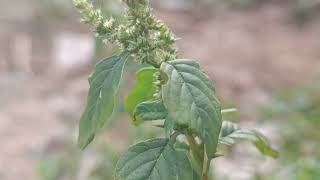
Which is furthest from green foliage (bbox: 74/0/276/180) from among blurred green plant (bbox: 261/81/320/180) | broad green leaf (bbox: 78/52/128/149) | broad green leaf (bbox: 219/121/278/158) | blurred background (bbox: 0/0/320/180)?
blurred green plant (bbox: 261/81/320/180)

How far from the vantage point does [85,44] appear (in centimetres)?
512

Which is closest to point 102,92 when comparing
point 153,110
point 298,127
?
point 153,110

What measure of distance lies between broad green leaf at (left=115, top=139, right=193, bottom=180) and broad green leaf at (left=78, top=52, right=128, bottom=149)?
0.07 meters

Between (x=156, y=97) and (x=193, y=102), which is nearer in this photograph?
(x=193, y=102)

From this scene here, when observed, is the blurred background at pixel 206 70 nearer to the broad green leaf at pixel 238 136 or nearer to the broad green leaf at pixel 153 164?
the broad green leaf at pixel 238 136

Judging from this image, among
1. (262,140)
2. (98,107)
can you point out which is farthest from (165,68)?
(262,140)

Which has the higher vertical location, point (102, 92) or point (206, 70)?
point (102, 92)

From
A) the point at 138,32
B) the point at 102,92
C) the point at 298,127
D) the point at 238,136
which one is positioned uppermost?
the point at 138,32

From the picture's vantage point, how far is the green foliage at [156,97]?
3.42ft

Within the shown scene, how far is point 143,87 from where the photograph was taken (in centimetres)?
126

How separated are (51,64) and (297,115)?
184 centimetres

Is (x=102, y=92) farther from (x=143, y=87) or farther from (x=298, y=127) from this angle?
(x=298, y=127)

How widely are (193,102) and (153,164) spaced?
14cm

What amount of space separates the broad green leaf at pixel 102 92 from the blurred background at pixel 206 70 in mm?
1172
